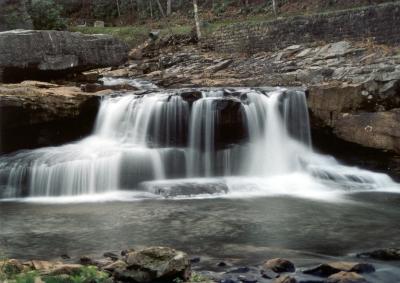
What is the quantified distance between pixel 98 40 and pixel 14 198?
7294 millimetres

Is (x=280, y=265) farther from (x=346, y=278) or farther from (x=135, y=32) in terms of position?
(x=135, y=32)

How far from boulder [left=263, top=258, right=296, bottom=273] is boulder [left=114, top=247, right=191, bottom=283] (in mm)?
1062

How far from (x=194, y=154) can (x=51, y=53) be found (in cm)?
599

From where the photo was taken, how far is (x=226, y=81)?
18.8m

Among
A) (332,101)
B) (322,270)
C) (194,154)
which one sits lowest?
(322,270)

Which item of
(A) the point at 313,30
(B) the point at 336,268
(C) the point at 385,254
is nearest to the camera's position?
(B) the point at 336,268

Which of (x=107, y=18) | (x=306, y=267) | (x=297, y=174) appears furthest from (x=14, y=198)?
(x=107, y=18)

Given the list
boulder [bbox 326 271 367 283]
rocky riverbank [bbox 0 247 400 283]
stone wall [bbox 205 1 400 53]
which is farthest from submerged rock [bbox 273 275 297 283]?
stone wall [bbox 205 1 400 53]

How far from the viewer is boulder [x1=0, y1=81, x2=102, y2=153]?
540 inches

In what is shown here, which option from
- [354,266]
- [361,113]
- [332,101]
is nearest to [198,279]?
[354,266]

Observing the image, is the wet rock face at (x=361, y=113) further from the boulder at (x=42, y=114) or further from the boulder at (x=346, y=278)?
the boulder at (x=346, y=278)

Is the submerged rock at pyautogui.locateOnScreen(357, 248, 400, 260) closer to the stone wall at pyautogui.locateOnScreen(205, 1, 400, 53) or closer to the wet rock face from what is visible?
the wet rock face

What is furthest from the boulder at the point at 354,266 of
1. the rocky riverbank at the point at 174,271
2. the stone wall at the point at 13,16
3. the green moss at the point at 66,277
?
the stone wall at the point at 13,16

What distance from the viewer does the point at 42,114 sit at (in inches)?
555
